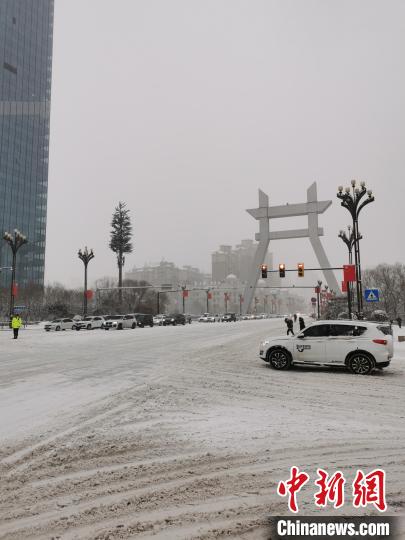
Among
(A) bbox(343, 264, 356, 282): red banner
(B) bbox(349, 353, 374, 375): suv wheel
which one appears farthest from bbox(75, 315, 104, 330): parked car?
(B) bbox(349, 353, 374, 375): suv wheel

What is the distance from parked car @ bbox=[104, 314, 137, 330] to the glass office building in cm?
6530

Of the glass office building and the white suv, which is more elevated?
the glass office building

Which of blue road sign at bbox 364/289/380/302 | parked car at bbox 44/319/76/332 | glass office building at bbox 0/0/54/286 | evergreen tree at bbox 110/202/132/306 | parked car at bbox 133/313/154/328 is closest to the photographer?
blue road sign at bbox 364/289/380/302

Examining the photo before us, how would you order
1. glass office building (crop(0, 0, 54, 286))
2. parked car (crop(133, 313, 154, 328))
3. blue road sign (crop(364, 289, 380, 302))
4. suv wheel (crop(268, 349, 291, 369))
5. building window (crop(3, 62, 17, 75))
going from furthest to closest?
building window (crop(3, 62, 17, 75)) → glass office building (crop(0, 0, 54, 286)) → parked car (crop(133, 313, 154, 328)) → blue road sign (crop(364, 289, 380, 302)) → suv wheel (crop(268, 349, 291, 369))

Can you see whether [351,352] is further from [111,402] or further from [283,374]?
[111,402]

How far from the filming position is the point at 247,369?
Answer: 1291 cm

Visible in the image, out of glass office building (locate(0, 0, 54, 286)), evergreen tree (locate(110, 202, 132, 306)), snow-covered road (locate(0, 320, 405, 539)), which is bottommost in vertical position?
snow-covered road (locate(0, 320, 405, 539))

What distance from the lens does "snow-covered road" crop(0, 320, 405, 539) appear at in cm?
364

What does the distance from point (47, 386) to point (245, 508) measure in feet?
24.5

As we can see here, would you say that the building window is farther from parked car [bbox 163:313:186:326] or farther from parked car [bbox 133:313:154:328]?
parked car [bbox 133:313:154:328]

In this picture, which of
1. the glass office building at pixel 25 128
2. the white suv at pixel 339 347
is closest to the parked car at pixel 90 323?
the white suv at pixel 339 347

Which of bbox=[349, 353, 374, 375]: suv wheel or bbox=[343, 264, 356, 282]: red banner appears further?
bbox=[343, 264, 356, 282]: red banner

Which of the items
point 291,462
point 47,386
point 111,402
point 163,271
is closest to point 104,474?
point 291,462

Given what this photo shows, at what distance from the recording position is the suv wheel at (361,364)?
11.9 meters
